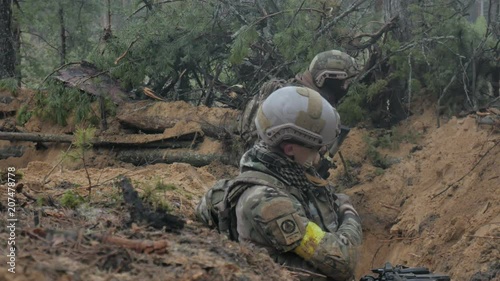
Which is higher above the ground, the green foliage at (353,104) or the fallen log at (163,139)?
the green foliage at (353,104)

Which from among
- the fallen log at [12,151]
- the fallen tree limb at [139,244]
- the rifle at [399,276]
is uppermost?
the fallen tree limb at [139,244]

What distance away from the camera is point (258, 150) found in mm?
4340

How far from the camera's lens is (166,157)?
1022cm

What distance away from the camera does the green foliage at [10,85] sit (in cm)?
1211

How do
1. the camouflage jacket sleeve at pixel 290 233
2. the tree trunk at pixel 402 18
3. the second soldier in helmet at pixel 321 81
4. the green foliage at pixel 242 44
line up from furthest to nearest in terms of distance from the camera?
1. the tree trunk at pixel 402 18
2. the green foliage at pixel 242 44
3. the second soldier in helmet at pixel 321 81
4. the camouflage jacket sleeve at pixel 290 233

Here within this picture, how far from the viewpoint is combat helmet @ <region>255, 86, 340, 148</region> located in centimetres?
417

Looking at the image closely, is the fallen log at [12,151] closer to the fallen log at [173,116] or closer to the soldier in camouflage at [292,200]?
the fallen log at [173,116]

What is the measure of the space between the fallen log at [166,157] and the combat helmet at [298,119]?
5790 mm

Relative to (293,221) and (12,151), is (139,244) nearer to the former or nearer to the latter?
(293,221)

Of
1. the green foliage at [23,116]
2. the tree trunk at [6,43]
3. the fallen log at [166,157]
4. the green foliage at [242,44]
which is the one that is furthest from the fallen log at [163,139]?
the tree trunk at [6,43]

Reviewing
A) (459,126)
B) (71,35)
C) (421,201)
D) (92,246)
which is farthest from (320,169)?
(71,35)

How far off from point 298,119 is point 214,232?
0.76 meters

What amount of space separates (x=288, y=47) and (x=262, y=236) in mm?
6326

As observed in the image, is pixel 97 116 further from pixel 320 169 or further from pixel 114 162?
pixel 320 169
